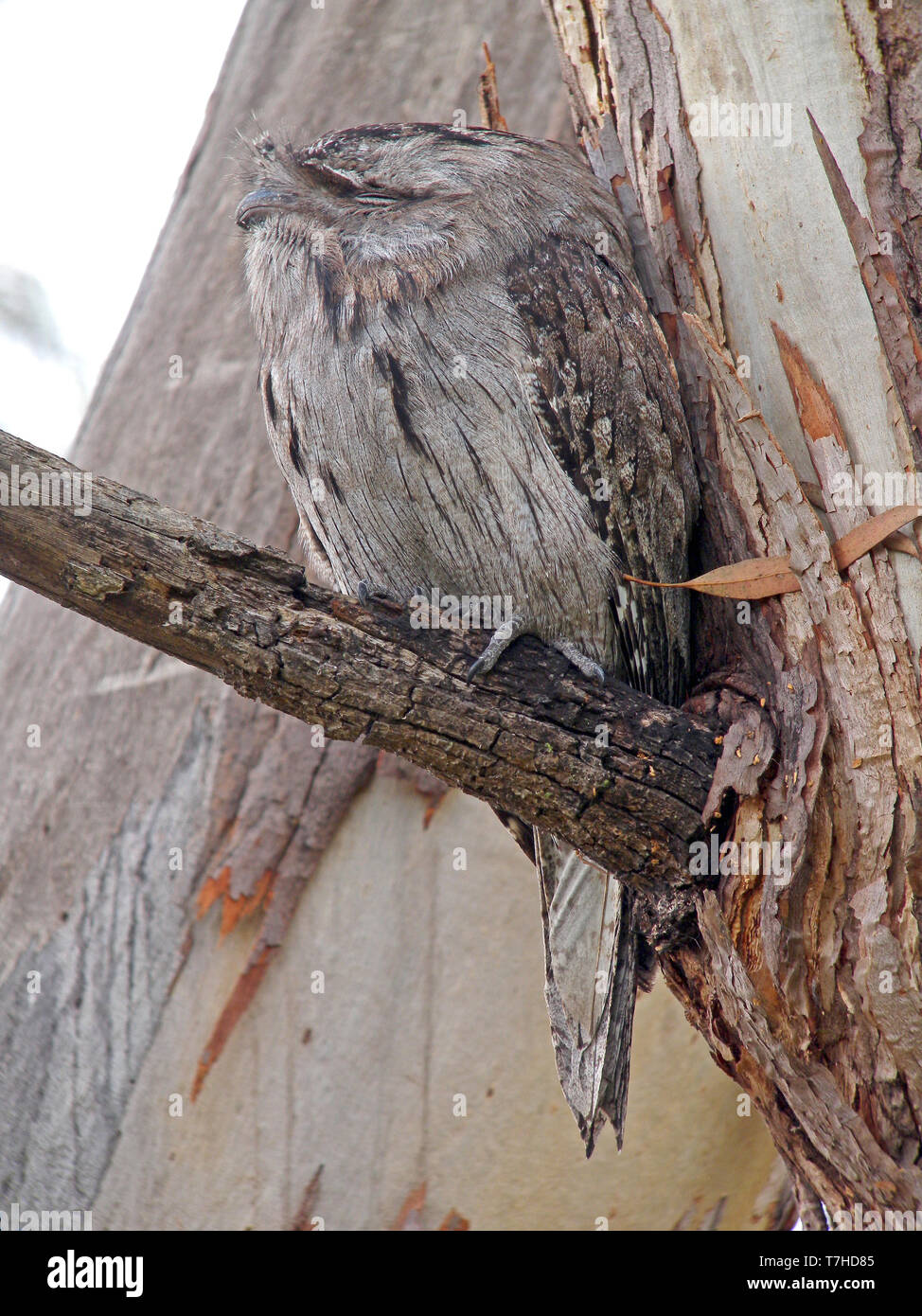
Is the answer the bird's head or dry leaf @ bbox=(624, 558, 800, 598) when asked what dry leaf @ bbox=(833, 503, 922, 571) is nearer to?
dry leaf @ bbox=(624, 558, 800, 598)

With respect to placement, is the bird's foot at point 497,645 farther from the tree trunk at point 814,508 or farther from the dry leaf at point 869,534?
the dry leaf at point 869,534

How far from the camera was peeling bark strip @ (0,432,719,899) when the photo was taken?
76.3 inches

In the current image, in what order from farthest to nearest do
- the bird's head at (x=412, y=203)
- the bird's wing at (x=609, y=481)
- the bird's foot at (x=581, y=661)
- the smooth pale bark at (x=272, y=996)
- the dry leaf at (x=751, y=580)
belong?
the smooth pale bark at (x=272, y=996), the bird's head at (x=412, y=203), the bird's wing at (x=609, y=481), the bird's foot at (x=581, y=661), the dry leaf at (x=751, y=580)

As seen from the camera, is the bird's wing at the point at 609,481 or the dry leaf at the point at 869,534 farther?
the bird's wing at the point at 609,481

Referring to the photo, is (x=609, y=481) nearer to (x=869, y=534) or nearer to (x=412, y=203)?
(x=869, y=534)

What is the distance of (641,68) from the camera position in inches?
96.3

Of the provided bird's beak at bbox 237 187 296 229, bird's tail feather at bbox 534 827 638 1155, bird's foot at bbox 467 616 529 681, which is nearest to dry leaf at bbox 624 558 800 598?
bird's foot at bbox 467 616 529 681

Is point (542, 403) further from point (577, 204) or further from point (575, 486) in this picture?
point (577, 204)

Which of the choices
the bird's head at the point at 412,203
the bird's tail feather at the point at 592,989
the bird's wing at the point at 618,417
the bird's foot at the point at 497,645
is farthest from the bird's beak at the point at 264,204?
the bird's tail feather at the point at 592,989

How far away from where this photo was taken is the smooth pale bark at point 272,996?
330 centimetres

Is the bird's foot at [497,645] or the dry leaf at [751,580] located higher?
the dry leaf at [751,580]

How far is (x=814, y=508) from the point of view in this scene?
2.12m
